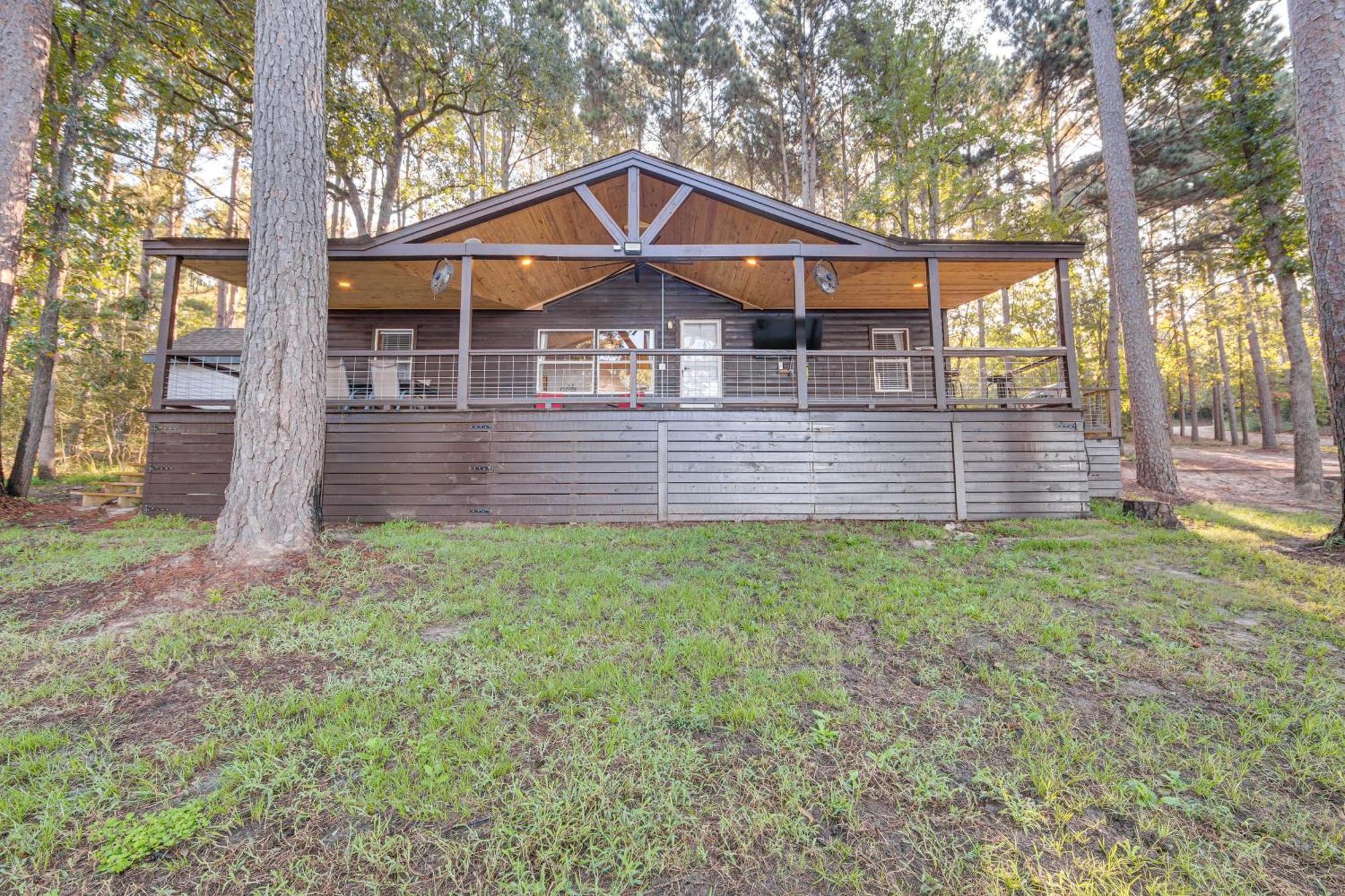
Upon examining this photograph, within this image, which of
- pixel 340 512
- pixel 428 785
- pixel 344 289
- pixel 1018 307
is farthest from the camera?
pixel 1018 307

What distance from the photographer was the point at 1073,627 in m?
2.88

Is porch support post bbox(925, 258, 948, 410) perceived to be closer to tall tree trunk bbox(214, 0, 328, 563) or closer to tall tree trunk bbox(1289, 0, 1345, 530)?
tall tree trunk bbox(1289, 0, 1345, 530)

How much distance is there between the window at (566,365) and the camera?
9258mm

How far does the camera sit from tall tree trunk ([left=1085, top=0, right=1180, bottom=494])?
7.37 metres

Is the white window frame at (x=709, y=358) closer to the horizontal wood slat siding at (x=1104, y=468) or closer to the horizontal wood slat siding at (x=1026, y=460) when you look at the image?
the horizontal wood slat siding at (x=1026, y=460)

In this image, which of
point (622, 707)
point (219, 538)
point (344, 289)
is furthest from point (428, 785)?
point (344, 289)

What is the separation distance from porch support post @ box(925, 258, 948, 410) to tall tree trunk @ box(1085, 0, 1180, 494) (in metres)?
3.48

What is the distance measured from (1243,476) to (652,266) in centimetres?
1294

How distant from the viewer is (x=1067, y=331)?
21.1 ft

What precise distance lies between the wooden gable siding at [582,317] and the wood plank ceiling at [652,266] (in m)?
0.23

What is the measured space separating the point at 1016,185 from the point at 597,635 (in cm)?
1575

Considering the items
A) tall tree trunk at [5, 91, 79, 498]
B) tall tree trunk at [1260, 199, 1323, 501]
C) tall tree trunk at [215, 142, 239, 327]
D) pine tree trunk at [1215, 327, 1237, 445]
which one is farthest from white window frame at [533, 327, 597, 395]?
pine tree trunk at [1215, 327, 1237, 445]

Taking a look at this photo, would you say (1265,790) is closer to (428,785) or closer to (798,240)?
(428,785)

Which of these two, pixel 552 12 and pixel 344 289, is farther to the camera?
pixel 552 12
